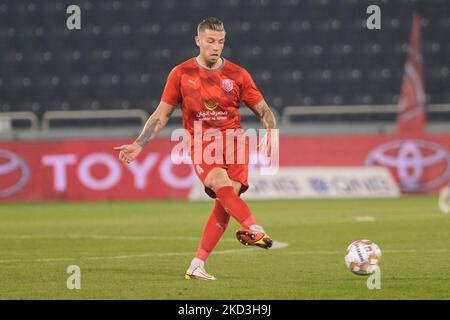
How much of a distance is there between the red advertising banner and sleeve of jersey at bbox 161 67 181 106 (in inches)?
409

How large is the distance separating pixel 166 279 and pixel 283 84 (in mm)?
14373

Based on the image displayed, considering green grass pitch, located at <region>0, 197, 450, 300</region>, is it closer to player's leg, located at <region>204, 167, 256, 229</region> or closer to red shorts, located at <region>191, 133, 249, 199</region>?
player's leg, located at <region>204, 167, 256, 229</region>

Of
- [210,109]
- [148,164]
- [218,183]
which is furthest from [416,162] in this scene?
[218,183]

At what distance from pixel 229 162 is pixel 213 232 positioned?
58 cm

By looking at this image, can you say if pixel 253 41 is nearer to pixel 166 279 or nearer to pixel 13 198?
pixel 13 198

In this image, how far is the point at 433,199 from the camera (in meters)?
18.3

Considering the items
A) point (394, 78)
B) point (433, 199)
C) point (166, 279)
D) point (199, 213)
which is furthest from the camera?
point (394, 78)

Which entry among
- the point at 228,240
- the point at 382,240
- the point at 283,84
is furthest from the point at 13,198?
the point at 382,240

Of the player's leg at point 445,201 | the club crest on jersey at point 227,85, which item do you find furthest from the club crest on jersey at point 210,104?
the player's leg at point 445,201

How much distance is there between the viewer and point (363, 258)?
8.14 meters

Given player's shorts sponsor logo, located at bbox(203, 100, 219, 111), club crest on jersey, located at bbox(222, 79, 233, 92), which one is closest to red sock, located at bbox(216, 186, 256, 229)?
player's shorts sponsor logo, located at bbox(203, 100, 219, 111)

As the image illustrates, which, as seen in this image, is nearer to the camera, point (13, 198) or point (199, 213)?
point (199, 213)

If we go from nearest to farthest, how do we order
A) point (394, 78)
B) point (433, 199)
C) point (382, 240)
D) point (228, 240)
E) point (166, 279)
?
point (166, 279)
point (382, 240)
point (228, 240)
point (433, 199)
point (394, 78)

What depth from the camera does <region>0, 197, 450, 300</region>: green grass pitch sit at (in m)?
7.56
